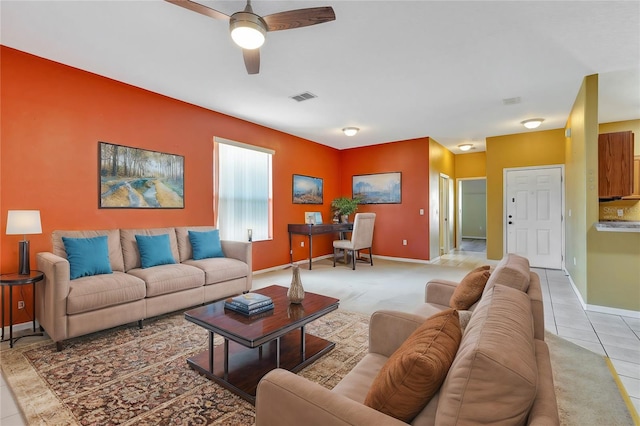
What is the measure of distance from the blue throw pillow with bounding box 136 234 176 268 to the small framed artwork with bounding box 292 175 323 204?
9.73ft

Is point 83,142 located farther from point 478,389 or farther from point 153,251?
point 478,389

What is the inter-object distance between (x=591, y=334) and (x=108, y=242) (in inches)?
191

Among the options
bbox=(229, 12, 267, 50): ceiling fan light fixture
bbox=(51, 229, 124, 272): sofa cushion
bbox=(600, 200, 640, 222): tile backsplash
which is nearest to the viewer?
bbox=(229, 12, 267, 50): ceiling fan light fixture

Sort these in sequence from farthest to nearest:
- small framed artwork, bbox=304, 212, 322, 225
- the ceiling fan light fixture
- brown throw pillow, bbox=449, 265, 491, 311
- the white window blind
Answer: small framed artwork, bbox=304, 212, 322, 225
the white window blind
the ceiling fan light fixture
brown throw pillow, bbox=449, 265, 491, 311

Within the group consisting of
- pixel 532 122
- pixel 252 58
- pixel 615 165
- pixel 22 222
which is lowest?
pixel 22 222

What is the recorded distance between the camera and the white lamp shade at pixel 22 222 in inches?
100

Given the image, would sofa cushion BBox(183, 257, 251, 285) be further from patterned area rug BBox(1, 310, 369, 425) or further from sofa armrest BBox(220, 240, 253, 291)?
patterned area rug BBox(1, 310, 369, 425)

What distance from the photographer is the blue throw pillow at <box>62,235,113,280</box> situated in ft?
9.07

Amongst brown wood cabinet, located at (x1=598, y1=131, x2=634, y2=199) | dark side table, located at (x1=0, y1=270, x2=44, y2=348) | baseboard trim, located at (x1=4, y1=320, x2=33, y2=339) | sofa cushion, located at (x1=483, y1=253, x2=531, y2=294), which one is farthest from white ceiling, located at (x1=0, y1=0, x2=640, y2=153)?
baseboard trim, located at (x1=4, y1=320, x2=33, y2=339)

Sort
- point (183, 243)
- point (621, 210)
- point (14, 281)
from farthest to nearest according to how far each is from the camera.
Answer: point (621, 210) < point (183, 243) < point (14, 281)

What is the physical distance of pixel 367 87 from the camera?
12.3 ft

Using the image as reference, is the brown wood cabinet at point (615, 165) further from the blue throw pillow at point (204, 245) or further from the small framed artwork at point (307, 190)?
the blue throw pillow at point (204, 245)

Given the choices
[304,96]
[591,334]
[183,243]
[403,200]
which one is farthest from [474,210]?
[183,243]

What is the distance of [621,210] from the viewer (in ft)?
16.3
